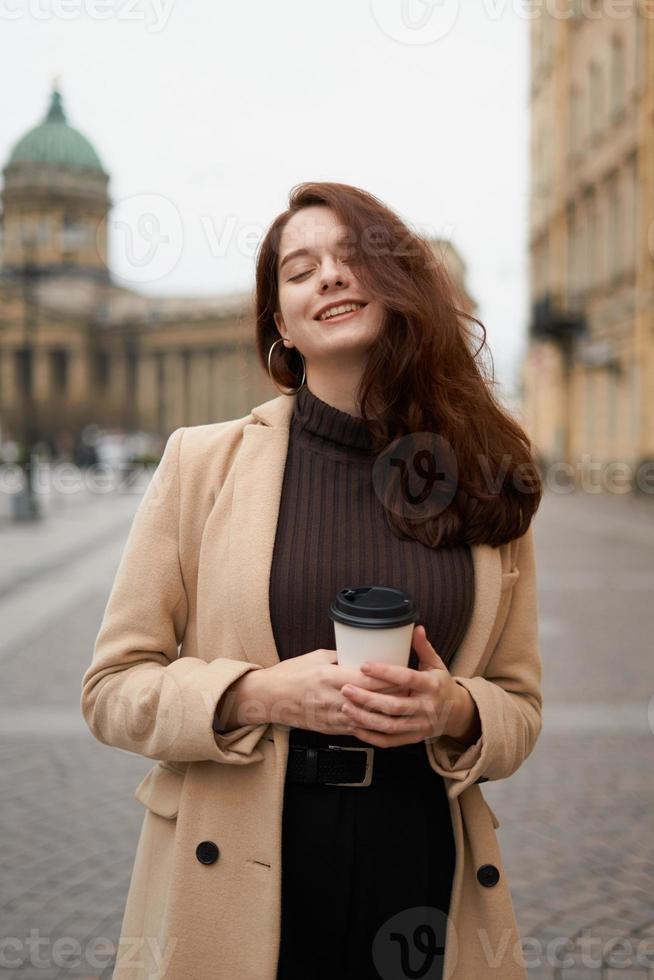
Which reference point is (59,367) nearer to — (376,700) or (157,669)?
(157,669)

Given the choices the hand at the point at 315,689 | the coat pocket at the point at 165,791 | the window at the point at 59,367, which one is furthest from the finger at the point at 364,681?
the window at the point at 59,367

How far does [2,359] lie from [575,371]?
142 feet

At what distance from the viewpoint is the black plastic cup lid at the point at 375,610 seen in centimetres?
151

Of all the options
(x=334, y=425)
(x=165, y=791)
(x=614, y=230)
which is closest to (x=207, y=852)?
(x=165, y=791)

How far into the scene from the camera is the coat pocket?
1.84 m

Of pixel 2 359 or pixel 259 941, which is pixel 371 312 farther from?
pixel 2 359

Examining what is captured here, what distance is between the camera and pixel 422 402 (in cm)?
194

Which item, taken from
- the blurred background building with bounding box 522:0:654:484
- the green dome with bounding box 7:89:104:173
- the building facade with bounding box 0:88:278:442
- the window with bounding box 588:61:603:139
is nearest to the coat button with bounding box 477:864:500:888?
the blurred background building with bounding box 522:0:654:484

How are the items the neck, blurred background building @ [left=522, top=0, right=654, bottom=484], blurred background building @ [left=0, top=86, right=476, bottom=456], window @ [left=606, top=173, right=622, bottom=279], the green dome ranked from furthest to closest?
blurred background building @ [left=0, top=86, right=476, bottom=456] → the green dome → window @ [left=606, top=173, right=622, bottom=279] → blurred background building @ [left=522, top=0, right=654, bottom=484] → the neck

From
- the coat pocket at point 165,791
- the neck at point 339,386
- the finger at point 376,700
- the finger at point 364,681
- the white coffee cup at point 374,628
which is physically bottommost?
the coat pocket at point 165,791

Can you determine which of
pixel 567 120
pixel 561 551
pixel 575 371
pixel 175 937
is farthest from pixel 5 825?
pixel 567 120

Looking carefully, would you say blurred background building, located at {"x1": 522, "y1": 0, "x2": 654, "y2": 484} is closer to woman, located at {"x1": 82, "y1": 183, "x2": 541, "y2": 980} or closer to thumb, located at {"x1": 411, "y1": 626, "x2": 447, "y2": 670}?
woman, located at {"x1": 82, "y1": 183, "x2": 541, "y2": 980}

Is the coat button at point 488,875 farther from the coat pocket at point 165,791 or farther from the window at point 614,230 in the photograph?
the window at point 614,230

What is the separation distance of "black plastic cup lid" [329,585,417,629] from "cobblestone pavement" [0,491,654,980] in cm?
232
